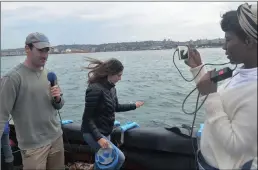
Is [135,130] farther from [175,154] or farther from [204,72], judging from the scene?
[204,72]

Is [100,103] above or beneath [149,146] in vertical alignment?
above

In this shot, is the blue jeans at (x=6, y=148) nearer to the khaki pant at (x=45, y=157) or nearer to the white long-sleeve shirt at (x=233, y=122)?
the khaki pant at (x=45, y=157)

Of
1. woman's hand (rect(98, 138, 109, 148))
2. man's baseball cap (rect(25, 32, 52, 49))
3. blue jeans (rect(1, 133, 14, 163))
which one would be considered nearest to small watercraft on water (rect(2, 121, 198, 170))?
blue jeans (rect(1, 133, 14, 163))

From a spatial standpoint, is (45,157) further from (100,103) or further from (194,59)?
(194,59)

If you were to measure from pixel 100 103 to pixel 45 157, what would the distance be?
0.71 metres

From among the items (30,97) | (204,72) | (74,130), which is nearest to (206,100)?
A: (204,72)

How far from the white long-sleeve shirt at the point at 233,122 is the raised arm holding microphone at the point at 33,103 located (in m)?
1.69

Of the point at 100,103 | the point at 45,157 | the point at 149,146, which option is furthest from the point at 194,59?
the point at 149,146

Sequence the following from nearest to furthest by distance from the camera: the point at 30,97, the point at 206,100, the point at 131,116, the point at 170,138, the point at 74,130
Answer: the point at 206,100
the point at 30,97
the point at 170,138
the point at 74,130
the point at 131,116

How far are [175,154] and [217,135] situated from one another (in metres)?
1.97

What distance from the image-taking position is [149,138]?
11.1 ft

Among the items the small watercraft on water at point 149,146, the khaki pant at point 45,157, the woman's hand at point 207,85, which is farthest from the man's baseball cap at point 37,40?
the woman's hand at point 207,85

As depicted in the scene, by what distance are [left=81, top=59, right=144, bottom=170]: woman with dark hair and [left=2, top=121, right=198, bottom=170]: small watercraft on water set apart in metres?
0.41

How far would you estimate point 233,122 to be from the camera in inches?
51.8
